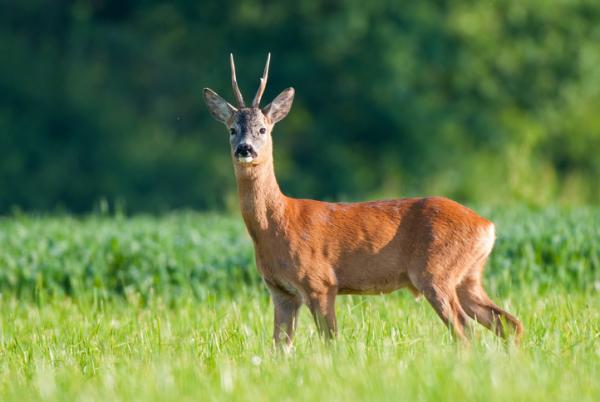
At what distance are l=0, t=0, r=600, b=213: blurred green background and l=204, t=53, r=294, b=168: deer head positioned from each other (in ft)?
57.5

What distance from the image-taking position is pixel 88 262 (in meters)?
11.4

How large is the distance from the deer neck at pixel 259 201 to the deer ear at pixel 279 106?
1.33 ft

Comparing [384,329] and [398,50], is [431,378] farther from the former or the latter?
[398,50]

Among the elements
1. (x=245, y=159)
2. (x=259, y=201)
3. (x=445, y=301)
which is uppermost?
(x=245, y=159)

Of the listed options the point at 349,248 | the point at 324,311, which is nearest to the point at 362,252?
the point at 349,248

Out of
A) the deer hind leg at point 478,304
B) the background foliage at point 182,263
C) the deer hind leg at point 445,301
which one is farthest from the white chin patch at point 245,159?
the background foliage at point 182,263

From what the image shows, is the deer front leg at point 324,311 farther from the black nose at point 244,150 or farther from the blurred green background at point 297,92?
the blurred green background at point 297,92

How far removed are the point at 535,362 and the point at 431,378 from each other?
68 cm

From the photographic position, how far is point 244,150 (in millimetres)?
7113

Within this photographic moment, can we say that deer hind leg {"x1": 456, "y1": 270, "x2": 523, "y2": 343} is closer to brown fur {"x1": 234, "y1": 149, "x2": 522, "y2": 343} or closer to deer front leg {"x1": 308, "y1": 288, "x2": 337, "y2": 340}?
brown fur {"x1": 234, "y1": 149, "x2": 522, "y2": 343}

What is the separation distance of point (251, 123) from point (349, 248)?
934 mm

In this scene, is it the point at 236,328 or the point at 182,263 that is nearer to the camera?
the point at 236,328

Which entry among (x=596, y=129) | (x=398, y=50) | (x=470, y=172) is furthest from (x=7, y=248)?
(x=596, y=129)

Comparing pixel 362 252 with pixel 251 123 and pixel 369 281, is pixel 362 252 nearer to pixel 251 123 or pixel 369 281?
pixel 369 281
